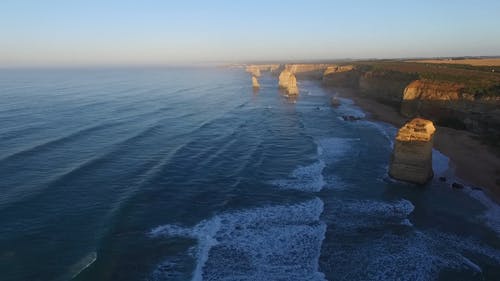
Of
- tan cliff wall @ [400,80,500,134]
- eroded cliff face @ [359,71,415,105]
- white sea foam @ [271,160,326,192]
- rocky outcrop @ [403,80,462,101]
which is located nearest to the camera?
white sea foam @ [271,160,326,192]

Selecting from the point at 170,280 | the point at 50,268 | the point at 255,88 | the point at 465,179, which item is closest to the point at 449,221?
the point at 465,179

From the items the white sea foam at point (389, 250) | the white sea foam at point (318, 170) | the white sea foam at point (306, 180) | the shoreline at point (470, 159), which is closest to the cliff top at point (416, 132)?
the shoreline at point (470, 159)

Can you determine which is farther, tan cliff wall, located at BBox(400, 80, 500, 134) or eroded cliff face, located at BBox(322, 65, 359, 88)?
eroded cliff face, located at BBox(322, 65, 359, 88)

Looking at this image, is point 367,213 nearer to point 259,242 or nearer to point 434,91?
point 259,242

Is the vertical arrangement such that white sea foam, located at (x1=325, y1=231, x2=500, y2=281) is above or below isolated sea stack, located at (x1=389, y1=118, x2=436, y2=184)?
below

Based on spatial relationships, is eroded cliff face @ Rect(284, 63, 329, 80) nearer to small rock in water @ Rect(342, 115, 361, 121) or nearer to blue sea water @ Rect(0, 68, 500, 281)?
small rock in water @ Rect(342, 115, 361, 121)

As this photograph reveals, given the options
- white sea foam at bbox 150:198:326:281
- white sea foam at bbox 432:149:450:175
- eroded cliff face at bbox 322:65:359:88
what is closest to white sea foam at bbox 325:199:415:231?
white sea foam at bbox 150:198:326:281

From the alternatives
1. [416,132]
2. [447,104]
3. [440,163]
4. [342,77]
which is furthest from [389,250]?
[342,77]

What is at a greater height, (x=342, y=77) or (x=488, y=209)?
(x=342, y=77)
